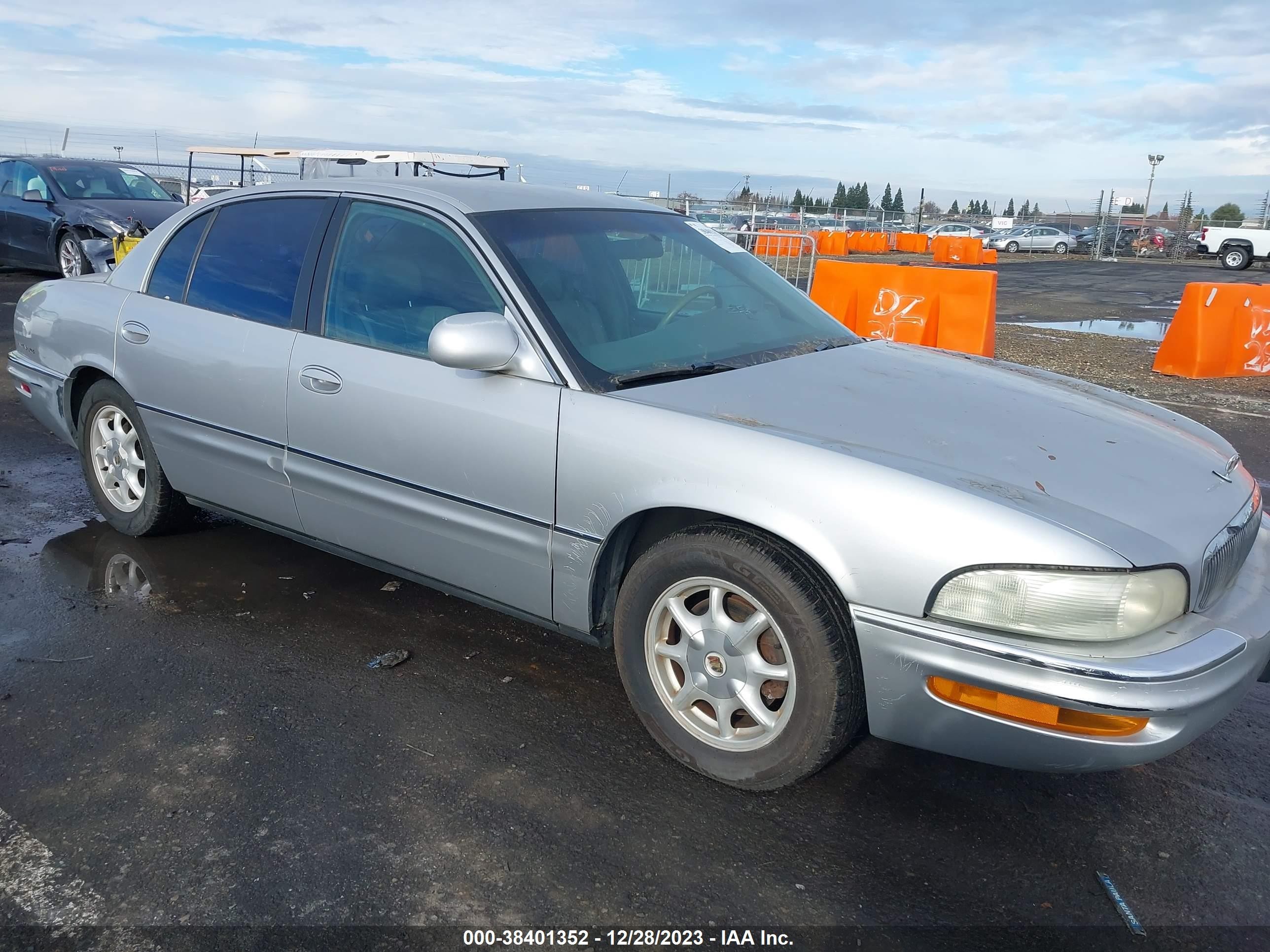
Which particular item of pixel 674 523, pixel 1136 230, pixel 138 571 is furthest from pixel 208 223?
pixel 1136 230

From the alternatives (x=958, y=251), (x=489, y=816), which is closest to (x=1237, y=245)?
(x=958, y=251)

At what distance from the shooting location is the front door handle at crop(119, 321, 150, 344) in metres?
4.11

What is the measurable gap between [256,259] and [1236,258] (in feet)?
115

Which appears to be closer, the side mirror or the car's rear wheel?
the side mirror

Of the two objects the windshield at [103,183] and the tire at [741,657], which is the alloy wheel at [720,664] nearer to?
the tire at [741,657]

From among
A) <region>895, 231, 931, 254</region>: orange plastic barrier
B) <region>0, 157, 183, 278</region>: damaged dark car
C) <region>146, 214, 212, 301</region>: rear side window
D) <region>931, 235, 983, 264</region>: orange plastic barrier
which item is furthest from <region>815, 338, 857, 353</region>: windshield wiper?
<region>895, 231, 931, 254</region>: orange plastic barrier

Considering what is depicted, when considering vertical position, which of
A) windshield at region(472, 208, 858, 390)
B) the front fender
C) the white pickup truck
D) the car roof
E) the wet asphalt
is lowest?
the wet asphalt

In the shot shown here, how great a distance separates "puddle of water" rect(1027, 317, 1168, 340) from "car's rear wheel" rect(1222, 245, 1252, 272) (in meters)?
20.2

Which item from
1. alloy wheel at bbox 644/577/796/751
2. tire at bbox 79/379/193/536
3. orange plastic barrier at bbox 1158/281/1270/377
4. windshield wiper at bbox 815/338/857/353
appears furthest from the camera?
orange plastic barrier at bbox 1158/281/1270/377

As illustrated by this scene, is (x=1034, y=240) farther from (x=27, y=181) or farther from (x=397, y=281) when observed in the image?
(x=397, y=281)

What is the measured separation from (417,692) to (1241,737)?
2.63 meters

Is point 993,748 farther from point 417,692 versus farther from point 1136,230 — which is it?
point 1136,230

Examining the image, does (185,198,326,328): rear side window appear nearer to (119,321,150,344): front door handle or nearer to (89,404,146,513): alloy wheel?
(119,321,150,344): front door handle

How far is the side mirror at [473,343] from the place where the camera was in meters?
2.94
